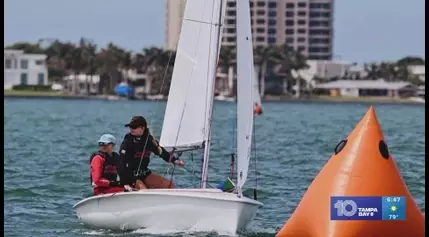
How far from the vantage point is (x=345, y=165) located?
20.6 metres

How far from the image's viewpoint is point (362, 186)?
66.8ft

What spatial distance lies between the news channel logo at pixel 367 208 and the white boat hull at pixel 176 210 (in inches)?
64.4

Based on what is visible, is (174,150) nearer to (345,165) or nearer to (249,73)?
(249,73)

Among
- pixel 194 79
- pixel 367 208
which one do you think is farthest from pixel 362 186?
pixel 194 79

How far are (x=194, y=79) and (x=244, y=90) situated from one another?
1.20 meters

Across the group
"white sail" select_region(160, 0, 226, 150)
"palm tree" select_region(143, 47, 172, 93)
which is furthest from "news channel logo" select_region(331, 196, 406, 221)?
"palm tree" select_region(143, 47, 172, 93)

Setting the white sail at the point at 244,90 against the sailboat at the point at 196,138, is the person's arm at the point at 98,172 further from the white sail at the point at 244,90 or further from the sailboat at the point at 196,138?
the white sail at the point at 244,90

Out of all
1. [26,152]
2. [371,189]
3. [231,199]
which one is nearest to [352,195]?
[371,189]

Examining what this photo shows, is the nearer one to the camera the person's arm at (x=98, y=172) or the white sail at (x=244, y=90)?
the white sail at (x=244, y=90)

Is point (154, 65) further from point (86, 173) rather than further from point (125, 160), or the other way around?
point (125, 160)

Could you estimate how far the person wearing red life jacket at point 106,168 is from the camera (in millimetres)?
22625

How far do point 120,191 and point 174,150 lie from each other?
1.10 metres

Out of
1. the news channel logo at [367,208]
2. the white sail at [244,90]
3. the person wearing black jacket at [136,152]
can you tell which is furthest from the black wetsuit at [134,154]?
the news channel logo at [367,208]

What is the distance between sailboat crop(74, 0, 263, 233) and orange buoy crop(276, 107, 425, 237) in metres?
1.33
